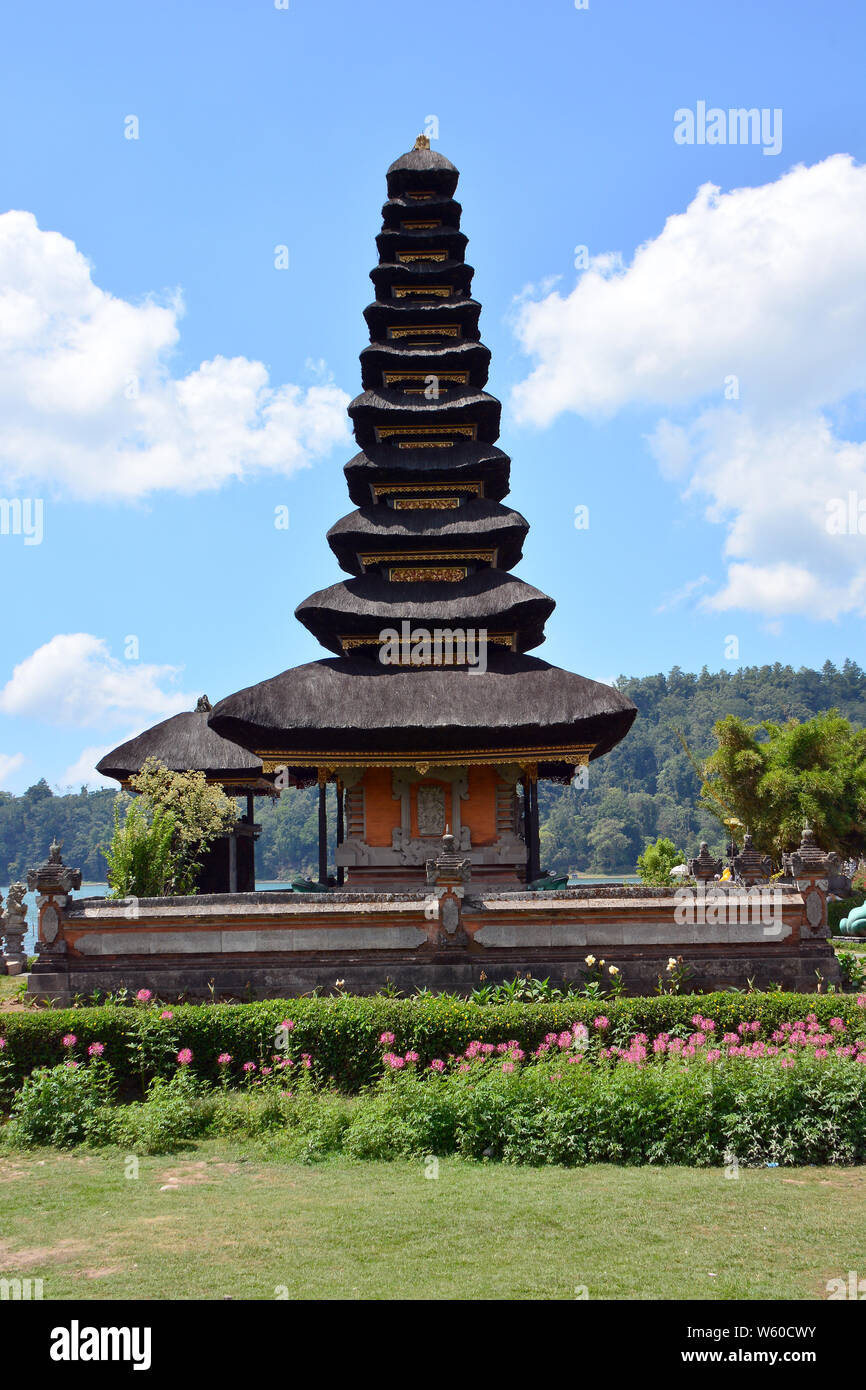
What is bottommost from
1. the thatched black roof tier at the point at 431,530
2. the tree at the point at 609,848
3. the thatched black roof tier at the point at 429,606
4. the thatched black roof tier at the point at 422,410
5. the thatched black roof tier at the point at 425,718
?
the tree at the point at 609,848

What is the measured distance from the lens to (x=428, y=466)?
2709 cm

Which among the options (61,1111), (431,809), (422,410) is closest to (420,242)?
(422,410)

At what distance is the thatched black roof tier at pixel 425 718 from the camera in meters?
22.4

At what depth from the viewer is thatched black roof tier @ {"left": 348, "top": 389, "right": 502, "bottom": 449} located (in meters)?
27.5

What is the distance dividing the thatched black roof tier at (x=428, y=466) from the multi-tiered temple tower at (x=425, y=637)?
2.0 inches

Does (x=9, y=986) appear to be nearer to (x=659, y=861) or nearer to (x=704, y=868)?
(x=704, y=868)

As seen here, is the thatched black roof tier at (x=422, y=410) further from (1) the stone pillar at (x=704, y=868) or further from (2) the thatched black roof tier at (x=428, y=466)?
(1) the stone pillar at (x=704, y=868)

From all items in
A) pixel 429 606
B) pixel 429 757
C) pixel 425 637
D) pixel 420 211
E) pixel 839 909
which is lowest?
pixel 839 909

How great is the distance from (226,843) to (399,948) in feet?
52.8

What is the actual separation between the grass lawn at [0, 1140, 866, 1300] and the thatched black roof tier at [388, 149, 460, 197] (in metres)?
28.4

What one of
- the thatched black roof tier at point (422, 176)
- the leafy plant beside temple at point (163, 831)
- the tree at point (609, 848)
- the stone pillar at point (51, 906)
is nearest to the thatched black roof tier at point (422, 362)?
the thatched black roof tier at point (422, 176)

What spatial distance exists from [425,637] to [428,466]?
16.3ft

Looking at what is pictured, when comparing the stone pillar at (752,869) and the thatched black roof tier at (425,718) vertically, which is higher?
the thatched black roof tier at (425,718)
